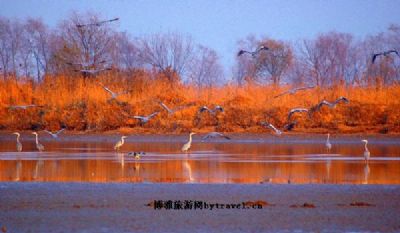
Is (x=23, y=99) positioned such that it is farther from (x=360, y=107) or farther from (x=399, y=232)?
(x=399, y=232)

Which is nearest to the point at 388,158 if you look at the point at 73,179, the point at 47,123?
the point at 73,179

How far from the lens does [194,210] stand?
13.0m

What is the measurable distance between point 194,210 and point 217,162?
31.3 feet

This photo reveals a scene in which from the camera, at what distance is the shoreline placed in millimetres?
11664

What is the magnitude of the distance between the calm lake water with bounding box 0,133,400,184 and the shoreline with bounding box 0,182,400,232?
1.86m

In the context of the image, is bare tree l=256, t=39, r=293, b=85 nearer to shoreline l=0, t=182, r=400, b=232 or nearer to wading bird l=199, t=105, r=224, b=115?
wading bird l=199, t=105, r=224, b=115

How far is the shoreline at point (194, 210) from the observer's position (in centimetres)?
1166

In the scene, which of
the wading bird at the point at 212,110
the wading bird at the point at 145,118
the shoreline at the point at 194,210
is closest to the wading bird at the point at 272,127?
the wading bird at the point at 212,110

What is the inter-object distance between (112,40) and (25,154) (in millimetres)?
29253

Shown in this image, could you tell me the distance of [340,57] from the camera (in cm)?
6050

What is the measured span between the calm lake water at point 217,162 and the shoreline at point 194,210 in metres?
1.86

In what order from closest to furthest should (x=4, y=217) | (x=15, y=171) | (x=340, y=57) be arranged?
(x=4, y=217) → (x=15, y=171) → (x=340, y=57)

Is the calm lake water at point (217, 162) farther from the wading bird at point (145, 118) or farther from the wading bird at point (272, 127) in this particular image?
the wading bird at point (145, 118)

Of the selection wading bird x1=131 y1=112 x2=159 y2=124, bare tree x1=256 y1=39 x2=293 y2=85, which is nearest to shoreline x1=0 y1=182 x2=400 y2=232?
wading bird x1=131 y1=112 x2=159 y2=124
